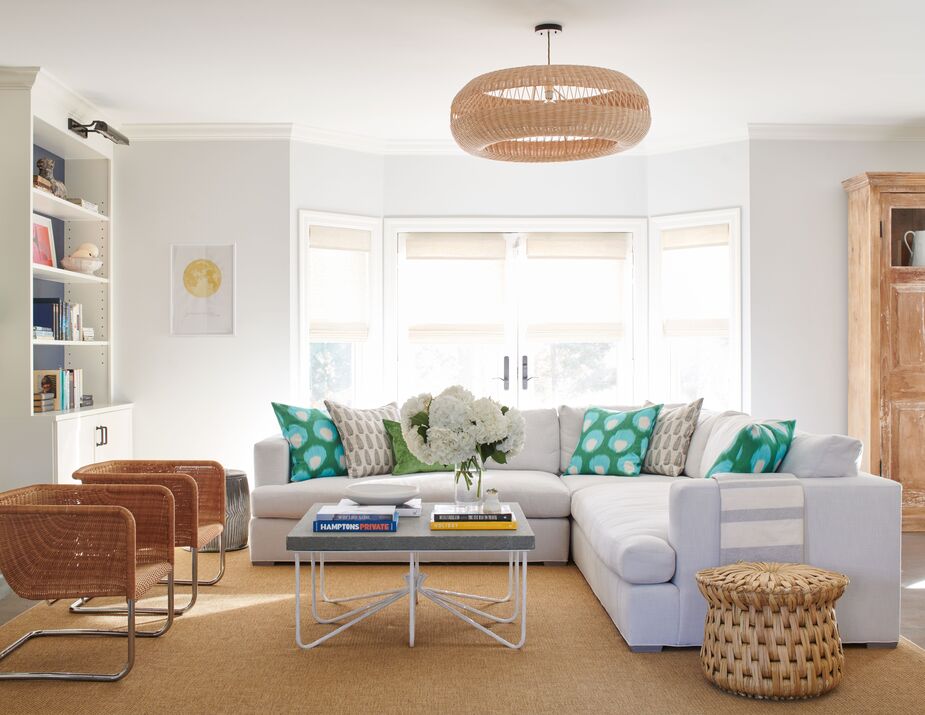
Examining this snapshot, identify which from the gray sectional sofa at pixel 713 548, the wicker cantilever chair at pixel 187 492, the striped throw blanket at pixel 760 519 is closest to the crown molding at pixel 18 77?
the wicker cantilever chair at pixel 187 492

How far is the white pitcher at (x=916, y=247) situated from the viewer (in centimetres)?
557

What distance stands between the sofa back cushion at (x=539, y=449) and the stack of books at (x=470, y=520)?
71.7 inches

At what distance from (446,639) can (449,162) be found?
3872mm

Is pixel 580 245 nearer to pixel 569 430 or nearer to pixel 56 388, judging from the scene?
pixel 569 430

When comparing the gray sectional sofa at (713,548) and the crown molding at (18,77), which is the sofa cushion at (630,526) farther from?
the crown molding at (18,77)

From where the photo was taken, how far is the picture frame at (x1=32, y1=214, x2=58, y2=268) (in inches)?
201

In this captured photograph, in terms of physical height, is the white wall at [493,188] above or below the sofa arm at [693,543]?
above

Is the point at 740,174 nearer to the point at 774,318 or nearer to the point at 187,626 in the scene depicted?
the point at 774,318

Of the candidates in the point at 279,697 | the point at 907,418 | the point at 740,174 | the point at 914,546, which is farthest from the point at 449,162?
the point at 279,697

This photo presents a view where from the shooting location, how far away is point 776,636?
2.83 metres

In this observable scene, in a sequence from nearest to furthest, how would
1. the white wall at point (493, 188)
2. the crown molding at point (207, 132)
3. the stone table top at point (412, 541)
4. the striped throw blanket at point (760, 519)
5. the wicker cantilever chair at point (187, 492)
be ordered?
the stone table top at point (412, 541) → the striped throw blanket at point (760, 519) → the wicker cantilever chair at point (187, 492) → the crown molding at point (207, 132) → the white wall at point (493, 188)

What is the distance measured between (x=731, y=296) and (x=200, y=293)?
3642mm

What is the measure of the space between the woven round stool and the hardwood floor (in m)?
0.79

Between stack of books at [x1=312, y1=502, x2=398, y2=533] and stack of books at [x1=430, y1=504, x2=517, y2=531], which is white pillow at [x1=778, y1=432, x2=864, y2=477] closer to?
stack of books at [x1=430, y1=504, x2=517, y2=531]
